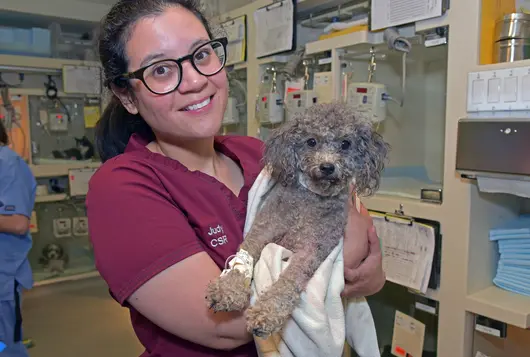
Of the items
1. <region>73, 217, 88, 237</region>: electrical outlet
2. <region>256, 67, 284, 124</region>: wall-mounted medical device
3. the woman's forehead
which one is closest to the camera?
the woman's forehead

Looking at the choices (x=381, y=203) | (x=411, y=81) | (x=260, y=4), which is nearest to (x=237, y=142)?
(x=381, y=203)

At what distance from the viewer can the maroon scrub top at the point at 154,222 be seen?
2.73 ft

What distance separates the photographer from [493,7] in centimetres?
149

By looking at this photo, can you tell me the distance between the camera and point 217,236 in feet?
3.24

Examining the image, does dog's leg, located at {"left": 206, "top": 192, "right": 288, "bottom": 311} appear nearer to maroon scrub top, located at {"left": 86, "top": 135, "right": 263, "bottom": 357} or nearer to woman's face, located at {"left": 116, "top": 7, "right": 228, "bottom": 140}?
maroon scrub top, located at {"left": 86, "top": 135, "right": 263, "bottom": 357}

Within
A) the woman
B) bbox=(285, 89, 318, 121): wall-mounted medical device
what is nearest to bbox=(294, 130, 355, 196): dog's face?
the woman

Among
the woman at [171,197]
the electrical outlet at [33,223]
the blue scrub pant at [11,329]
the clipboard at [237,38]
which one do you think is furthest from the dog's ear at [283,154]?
the electrical outlet at [33,223]

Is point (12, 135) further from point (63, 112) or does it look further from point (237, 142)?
point (237, 142)

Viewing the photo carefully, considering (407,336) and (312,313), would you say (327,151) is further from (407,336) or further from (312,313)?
(407,336)

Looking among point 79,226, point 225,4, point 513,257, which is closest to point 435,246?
point 513,257

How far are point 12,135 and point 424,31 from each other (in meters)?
3.46

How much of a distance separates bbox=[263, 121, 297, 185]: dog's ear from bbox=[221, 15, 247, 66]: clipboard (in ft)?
5.52

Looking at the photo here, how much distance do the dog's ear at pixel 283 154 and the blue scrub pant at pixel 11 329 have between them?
182 centimetres

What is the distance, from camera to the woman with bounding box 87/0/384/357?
2.74ft
